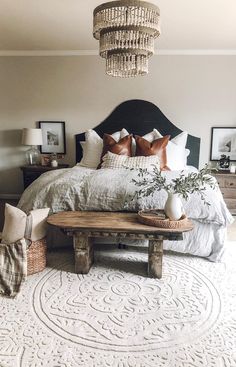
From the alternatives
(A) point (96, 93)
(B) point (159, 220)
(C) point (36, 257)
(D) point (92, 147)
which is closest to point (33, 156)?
(D) point (92, 147)

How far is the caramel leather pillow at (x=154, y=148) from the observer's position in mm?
4293

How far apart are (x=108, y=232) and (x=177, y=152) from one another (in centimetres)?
230

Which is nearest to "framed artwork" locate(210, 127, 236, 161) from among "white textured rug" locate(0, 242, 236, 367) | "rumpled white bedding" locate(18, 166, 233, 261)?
"rumpled white bedding" locate(18, 166, 233, 261)

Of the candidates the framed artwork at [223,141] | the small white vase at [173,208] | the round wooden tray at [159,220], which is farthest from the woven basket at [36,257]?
the framed artwork at [223,141]

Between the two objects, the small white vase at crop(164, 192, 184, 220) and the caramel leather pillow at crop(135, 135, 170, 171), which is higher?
the caramel leather pillow at crop(135, 135, 170, 171)

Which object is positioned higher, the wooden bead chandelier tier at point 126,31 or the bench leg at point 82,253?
the wooden bead chandelier tier at point 126,31

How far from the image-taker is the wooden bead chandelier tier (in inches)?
86.8

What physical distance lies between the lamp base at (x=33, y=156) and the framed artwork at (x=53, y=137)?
0.34 feet

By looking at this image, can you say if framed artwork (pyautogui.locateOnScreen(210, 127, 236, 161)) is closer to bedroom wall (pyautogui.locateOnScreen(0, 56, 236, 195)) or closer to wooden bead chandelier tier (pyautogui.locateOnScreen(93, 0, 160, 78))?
bedroom wall (pyautogui.locateOnScreen(0, 56, 236, 195))

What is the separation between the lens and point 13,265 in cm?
254

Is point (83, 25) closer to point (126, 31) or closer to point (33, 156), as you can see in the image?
point (126, 31)

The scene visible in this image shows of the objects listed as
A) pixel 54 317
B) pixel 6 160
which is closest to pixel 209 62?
pixel 6 160

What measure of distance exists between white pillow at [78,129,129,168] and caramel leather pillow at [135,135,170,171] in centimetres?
44

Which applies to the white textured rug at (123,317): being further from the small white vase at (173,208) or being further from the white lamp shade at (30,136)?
the white lamp shade at (30,136)
